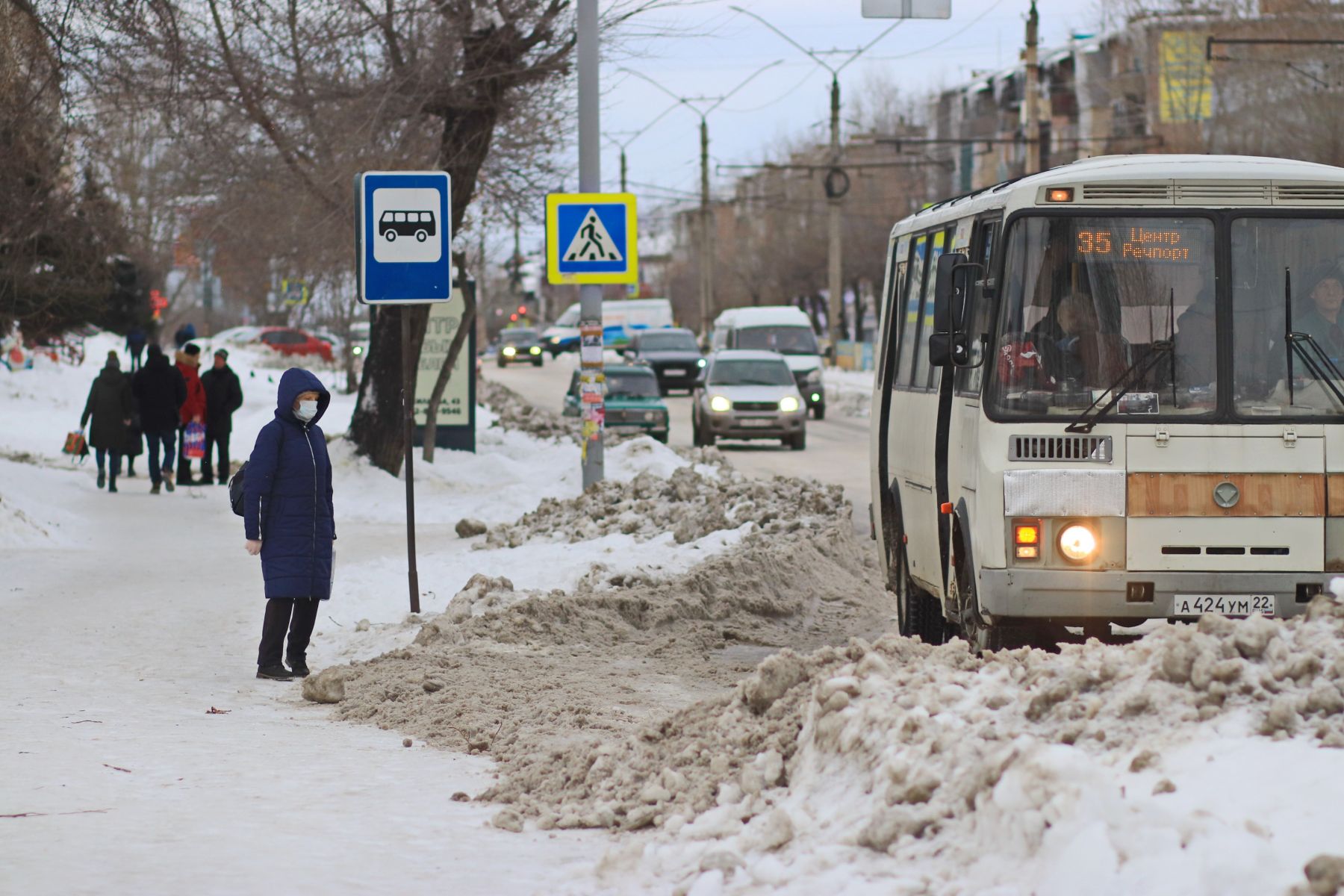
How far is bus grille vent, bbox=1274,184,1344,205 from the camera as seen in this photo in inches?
327

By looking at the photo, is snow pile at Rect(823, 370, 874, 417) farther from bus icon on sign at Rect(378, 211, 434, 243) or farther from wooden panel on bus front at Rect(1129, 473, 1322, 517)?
wooden panel on bus front at Rect(1129, 473, 1322, 517)

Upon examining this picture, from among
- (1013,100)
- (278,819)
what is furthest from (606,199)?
(1013,100)

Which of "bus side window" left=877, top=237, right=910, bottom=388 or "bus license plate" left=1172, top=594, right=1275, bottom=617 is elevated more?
"bus side window" left=877, top=237, right=910, bottom=388

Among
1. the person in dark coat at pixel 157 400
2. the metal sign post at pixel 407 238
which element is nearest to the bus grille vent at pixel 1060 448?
the metal sign post at pixel 407 238

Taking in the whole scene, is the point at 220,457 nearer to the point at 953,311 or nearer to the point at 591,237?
the point at 591,237

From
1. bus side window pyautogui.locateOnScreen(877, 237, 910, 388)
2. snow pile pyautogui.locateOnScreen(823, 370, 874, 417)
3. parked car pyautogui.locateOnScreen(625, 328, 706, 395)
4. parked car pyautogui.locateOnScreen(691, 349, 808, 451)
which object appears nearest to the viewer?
bus side window pyautogui.locateOnScreen(877, 237, 910, 388)

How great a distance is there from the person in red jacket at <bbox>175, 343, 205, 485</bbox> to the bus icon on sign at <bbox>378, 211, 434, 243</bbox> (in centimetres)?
1158

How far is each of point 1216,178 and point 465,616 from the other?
499 cm

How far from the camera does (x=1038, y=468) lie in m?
7.98

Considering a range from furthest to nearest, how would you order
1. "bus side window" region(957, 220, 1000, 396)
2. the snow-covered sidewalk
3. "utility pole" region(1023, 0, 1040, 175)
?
"utility pole" region(1023, 0, 1040, 175), "bus side window" region(957, 220, 1000, 396), the snow-covered sidewalk

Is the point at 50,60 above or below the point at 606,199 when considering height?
above

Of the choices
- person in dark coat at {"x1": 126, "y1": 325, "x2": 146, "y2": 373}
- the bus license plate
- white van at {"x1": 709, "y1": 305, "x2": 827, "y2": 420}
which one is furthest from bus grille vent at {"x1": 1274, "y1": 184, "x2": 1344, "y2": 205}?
white van at {"x1": 709, "y1": 305, "x2": 827, "y2": 420}

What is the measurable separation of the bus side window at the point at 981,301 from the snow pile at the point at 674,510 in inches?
219

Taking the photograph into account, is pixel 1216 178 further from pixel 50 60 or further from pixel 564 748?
pixel 50 60
